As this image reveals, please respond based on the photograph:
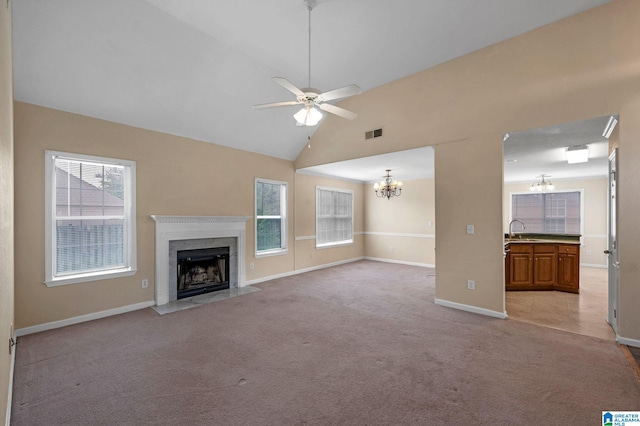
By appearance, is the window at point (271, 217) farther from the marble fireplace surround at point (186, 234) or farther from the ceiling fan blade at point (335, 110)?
the ceiling fan blade at point (335, 110)

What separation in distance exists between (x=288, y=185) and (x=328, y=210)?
63.4 inches

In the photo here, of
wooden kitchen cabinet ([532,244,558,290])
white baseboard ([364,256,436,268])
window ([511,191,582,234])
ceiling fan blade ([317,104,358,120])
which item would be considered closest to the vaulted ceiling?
ceiling fan blade ([317,104,358,120])

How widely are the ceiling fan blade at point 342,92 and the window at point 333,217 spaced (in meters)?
4.59

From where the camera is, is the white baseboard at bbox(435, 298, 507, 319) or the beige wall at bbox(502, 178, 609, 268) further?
the beige wall at bbox(502, 178, 609, 268)

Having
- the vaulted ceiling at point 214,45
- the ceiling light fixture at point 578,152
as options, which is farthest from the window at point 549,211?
the vaulted ceiling at point 214,45

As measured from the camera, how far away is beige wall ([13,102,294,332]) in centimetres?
333

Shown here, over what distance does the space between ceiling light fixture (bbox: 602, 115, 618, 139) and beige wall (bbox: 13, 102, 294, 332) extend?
527 centimetres

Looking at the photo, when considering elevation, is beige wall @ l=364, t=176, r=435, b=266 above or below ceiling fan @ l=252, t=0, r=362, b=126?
below

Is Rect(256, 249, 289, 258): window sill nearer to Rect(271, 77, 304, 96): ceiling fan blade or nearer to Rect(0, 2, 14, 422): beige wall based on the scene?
Rect(271, 77, 304, 96): ceiling fan blade

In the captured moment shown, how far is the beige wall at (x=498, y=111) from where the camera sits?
298 cm

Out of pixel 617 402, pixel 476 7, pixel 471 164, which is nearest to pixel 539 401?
pixel 617 402

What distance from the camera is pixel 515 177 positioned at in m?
7.30

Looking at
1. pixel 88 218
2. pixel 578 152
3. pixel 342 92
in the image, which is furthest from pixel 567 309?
pixel 88 218

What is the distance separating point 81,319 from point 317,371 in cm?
336
